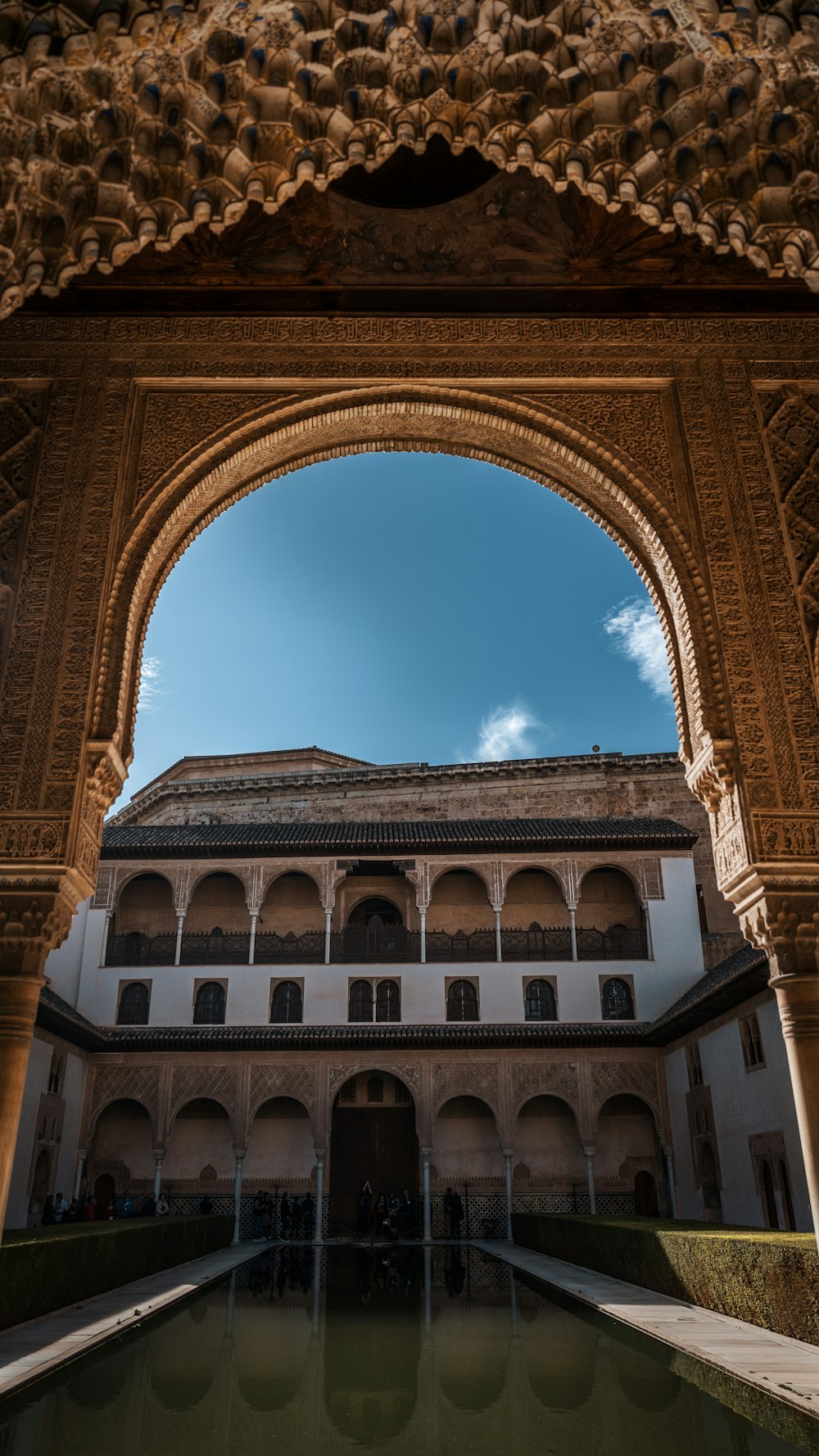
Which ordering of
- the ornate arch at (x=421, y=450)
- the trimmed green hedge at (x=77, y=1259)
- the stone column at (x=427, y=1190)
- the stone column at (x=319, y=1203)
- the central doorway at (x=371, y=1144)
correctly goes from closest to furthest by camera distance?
the ornate arch at (x=421, y=450)
the trimmed green hedge at (x=77, y=1259)
the stone column at (x=319, y=1203)
the stone column at (x=427, y=1190)
the central doorway at (x=371, y=1144)

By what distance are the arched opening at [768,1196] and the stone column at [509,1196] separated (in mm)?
4964

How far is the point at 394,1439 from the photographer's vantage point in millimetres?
3871

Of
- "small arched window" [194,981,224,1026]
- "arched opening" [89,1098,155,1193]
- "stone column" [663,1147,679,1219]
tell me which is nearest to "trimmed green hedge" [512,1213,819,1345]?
"stone column" [663,1147,679,1219]

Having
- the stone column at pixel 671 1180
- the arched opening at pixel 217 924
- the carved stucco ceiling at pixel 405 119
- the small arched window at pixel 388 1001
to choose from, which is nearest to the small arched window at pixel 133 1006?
the arched opening at pixel 217 924

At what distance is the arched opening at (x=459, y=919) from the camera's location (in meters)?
19.4

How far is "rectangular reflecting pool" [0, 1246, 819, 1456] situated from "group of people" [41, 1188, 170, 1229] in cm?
787

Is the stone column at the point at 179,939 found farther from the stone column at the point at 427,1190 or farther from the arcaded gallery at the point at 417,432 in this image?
the arcaded gallery at the point at 417,432

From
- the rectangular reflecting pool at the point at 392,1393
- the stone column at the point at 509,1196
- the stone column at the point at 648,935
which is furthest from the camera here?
the stone column at the point at 648,935

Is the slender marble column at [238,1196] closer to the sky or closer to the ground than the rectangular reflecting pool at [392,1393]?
closer to the sky

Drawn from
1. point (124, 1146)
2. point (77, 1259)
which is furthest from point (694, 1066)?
point (77, 1259)

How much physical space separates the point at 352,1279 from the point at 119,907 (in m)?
10.8

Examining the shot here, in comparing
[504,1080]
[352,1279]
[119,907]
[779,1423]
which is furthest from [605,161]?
[119,907]

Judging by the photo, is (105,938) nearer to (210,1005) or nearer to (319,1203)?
(210,1005)

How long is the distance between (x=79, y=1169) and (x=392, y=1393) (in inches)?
565
